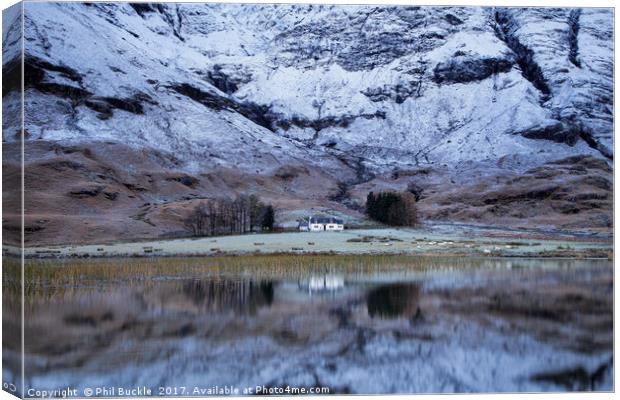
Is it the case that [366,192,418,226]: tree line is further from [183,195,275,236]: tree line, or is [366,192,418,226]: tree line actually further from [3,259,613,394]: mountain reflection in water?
[183,195,275,236]: tree line

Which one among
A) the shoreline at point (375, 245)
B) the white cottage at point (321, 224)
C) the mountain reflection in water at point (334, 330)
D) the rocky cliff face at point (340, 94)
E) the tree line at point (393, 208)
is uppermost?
the rocky cliff face at point (340, 94)

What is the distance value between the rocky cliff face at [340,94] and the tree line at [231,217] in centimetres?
28

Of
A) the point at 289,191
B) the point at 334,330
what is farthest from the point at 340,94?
the point at 334,330

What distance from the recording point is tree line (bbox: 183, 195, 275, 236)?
46.0 feet

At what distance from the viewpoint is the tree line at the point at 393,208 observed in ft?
47.1

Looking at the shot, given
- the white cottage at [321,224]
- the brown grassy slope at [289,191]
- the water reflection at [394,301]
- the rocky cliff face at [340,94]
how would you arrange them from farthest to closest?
the white cottage at [321,224] < the rocky cliff face at [340,94] < the brown grassy slope at [289,191] < the water reflection at [394,301]

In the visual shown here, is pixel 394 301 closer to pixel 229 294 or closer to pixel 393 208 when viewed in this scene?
pixel 393 208

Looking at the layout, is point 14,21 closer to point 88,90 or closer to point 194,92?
point 88,90

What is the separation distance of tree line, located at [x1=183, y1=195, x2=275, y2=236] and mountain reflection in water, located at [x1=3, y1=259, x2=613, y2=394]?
73 cm

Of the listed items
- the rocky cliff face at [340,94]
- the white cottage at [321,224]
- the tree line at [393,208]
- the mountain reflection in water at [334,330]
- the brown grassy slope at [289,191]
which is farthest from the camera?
the tree line at [393,208]

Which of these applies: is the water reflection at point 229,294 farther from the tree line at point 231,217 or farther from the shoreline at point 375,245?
the tree line at point 231,217

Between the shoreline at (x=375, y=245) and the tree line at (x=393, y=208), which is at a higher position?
the tree line at (x=393, y=208)

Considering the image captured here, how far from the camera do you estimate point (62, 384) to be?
1124cm

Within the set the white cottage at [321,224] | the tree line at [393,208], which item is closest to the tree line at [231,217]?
the white cottage at [321,224]
